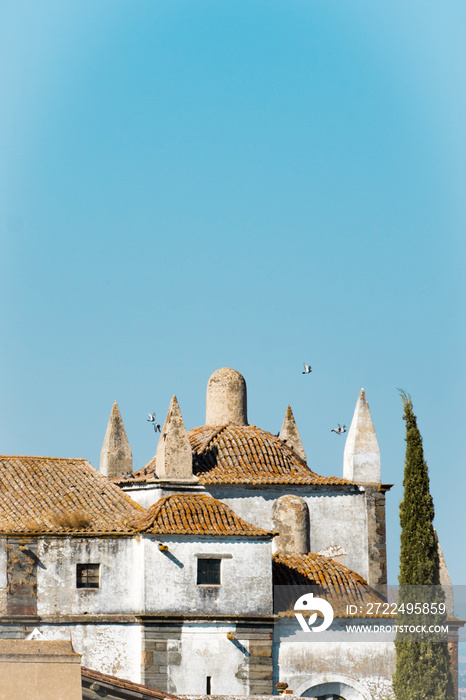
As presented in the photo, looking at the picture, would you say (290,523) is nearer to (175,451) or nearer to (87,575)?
(175,451)

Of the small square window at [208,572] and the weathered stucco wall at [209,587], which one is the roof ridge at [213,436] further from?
the small square window at [208,572]

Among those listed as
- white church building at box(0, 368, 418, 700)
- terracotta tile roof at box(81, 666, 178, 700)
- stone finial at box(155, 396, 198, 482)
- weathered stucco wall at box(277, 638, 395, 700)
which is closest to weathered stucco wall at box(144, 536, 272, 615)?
white church building at box(0, 368, 418, 700)

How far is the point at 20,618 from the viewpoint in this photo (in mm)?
41281

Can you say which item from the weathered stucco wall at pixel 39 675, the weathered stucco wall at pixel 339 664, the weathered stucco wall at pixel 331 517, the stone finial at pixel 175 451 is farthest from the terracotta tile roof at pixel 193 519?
the weathered stucco wall at pixel 39 675

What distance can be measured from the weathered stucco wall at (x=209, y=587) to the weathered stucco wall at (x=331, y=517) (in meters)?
3.24

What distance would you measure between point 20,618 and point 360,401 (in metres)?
13.6

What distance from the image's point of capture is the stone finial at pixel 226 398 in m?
48.9

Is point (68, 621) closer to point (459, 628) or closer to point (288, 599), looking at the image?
point (288, 599)

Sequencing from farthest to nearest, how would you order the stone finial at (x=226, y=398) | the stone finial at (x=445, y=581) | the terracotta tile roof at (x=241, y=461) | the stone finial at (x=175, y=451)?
the stone finial at (x=226, y=398) → the stone finial at (x=445, y=581) → the terracotta tile roof at (x=241, y=461) → the stone finial at (x=175, y=451)

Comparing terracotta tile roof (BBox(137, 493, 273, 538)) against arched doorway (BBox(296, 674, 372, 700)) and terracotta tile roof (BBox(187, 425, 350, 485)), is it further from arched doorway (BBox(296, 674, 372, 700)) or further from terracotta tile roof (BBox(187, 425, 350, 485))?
arched doorway (BBox(296, 674, 372, 700))

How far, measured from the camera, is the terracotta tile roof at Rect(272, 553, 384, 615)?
43.6 metres

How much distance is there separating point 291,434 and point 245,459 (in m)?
4.09

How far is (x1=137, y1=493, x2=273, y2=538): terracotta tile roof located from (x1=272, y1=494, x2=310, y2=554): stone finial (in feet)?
5.43

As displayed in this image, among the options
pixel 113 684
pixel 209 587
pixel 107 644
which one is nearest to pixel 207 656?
pixel 209 587
